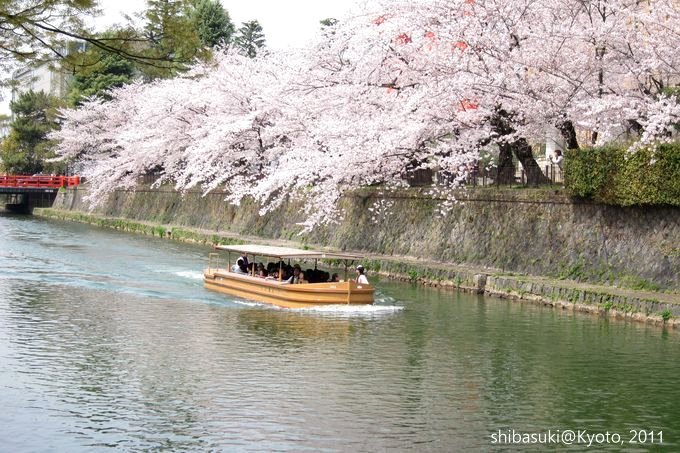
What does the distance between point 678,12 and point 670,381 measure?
11432 mm

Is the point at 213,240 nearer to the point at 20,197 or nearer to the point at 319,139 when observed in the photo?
the point at 319,139

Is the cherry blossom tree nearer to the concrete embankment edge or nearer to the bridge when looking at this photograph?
the concrete embankment edge

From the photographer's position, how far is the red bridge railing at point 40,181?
243ft

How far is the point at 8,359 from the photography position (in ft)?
54.6

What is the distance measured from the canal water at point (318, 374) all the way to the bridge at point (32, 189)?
4984 centimetres

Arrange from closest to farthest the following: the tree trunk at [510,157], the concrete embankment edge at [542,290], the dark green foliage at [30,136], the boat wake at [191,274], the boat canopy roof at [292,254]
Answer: the concrete embankment edge at [542,290], the boat canopy roof at [292,254], the tree trunk at [510,157], the boat wake at [191,274], the dark green foliage at [30,136]

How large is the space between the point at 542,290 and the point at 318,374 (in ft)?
34.1

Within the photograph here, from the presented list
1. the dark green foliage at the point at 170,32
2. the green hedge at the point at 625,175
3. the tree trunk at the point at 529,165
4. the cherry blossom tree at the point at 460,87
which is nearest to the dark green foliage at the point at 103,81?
the cherry blossom tree at the point at 460,87

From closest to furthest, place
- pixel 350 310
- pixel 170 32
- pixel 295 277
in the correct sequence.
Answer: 1. pixel 170 32
2. pixel 350 310
3. pixel 295 277

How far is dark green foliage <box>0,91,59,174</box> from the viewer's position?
3228 inches

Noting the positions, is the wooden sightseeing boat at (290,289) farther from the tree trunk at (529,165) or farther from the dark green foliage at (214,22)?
the dark green foliage at (214,22)

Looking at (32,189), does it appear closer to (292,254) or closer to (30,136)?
(30,136)

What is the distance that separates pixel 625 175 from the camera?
24109mm

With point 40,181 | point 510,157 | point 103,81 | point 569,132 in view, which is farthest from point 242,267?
point 40,181
